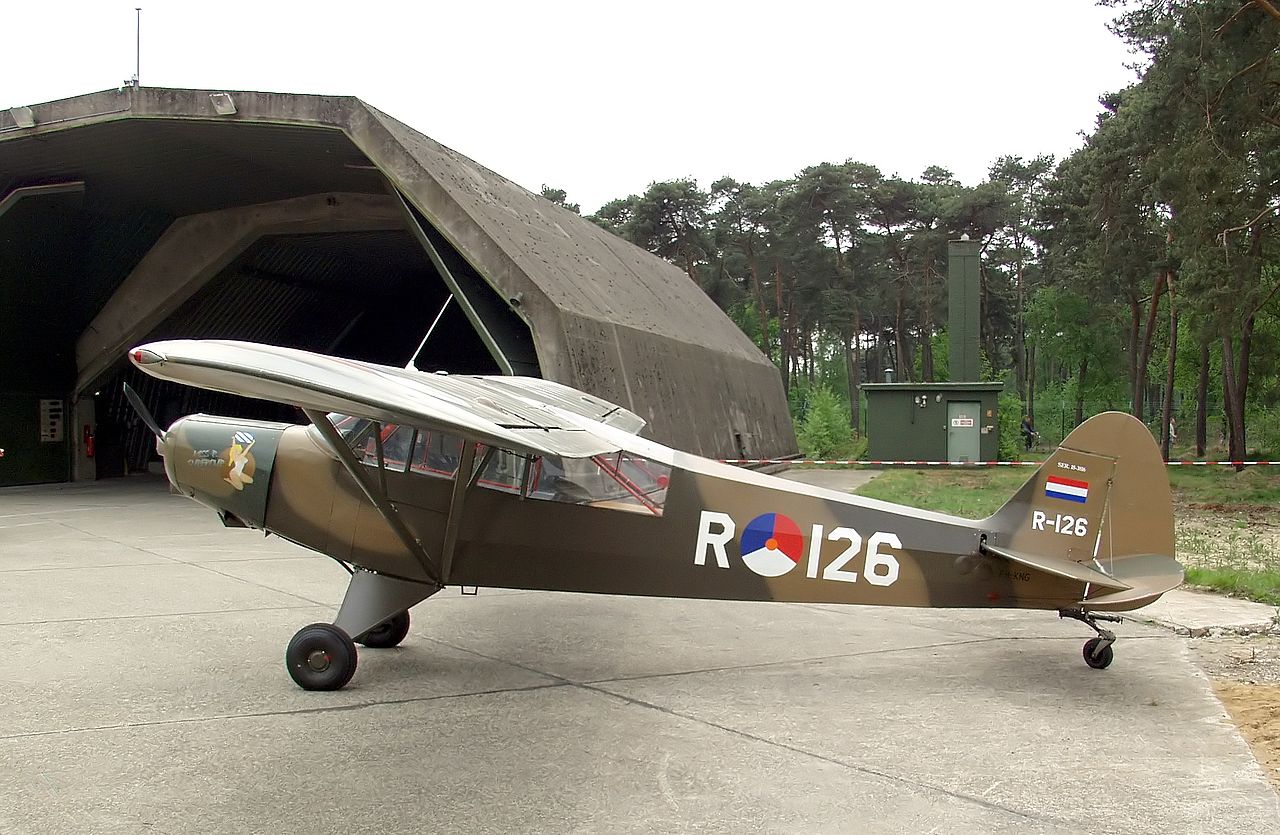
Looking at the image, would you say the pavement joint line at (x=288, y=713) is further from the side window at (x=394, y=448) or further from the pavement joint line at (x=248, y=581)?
the pavement joint line at (x=248, y=581)

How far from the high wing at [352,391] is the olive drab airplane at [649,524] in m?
0.51

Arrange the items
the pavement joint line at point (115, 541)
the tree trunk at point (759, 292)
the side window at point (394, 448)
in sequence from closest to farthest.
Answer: the side window at point (394, 448), the pavement joint line at point (115, 541), the tree trunk at point (759, 292)

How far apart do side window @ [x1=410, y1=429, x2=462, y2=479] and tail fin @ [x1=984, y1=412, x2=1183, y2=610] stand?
373 centimetres

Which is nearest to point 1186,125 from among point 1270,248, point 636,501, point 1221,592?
point 1270,248

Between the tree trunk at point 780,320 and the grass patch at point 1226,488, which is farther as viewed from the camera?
the tree trunk at point 780,320

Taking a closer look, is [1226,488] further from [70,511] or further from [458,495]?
[70,511]

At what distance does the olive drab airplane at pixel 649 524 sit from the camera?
20.4 feet

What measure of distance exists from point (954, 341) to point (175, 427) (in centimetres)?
2767

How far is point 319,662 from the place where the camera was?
589 centimetres

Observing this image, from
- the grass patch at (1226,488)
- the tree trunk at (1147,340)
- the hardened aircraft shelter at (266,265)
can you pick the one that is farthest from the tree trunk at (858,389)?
the grass patch at (1226,488)

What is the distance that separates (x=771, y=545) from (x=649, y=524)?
844 millimetres

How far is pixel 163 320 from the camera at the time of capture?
22.0m

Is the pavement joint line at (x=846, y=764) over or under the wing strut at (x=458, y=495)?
under

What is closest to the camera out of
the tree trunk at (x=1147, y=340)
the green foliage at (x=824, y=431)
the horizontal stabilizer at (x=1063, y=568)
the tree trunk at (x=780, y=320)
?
the horizontal stabilizer at (x=1063, y=568)
